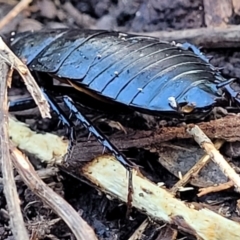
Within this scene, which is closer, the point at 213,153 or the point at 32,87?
the point at 32,87

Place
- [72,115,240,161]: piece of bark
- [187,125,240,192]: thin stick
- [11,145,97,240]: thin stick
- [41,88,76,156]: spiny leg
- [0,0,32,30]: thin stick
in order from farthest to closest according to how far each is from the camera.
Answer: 1. [0,0,32,30]: thin stick
2. [41,88,76,156]: spiny leg
3. [72,115,240,161]: piece of bark
4. [187,125,240,192]: thin stick
5. [11,145,97,240]: thin stick

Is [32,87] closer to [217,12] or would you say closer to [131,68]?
[131,68]

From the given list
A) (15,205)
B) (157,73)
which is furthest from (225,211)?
(15,205)

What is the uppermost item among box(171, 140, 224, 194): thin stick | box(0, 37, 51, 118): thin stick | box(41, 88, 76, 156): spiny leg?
box(0, 37, 51, 118): thin stick

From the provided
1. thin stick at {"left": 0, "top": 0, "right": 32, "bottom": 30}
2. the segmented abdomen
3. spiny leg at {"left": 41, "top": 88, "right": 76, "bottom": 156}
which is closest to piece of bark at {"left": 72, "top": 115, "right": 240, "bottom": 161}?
spiny leg at {"left": 41, "top": 88, "right": 76, "bottom": 156}

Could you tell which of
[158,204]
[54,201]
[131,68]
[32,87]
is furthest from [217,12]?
[54,201]

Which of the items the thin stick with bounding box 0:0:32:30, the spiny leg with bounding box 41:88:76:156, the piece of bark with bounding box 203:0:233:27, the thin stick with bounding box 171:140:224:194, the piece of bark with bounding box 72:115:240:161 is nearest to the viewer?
the thin stick with bounding box 171:140:224:194

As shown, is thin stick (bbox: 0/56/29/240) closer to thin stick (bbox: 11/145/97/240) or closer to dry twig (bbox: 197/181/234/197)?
thin stick (bbox: 11/145/97/240)
